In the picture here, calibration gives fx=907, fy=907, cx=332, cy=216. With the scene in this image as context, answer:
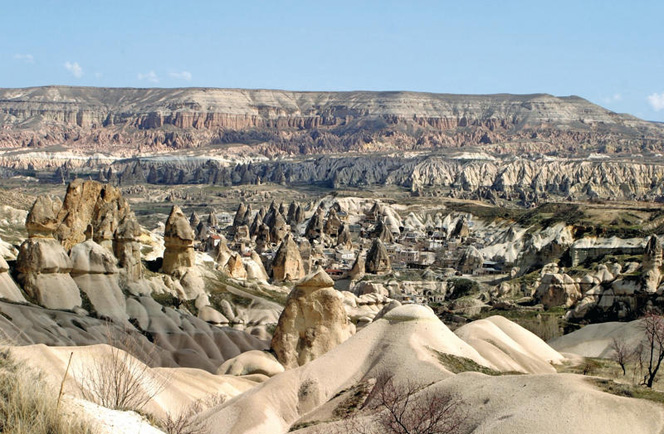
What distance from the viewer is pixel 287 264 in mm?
67875

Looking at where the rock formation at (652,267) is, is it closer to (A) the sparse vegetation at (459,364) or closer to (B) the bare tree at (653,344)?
(B) the bare tree at (653,344)

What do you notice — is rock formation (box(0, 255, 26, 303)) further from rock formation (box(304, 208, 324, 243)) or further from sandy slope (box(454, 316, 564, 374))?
rock formation (box(304, 208, 324, 243))

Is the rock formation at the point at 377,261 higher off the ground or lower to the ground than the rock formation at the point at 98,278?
lower

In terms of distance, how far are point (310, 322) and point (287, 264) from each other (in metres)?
37.9

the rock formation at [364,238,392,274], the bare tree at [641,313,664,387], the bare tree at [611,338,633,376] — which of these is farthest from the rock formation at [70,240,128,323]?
the rock formation at [364,238,392,274]

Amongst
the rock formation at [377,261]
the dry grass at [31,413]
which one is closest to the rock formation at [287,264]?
the rock formation at [377,261]

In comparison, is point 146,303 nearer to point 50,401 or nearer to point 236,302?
point 236,302

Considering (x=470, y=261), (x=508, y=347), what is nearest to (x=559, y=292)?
(x=508, y=347)

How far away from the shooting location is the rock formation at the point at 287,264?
6769cm

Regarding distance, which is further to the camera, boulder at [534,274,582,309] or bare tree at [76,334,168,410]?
boulder at [534,274,582,309]

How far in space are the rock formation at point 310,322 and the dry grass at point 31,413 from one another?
18677 mm

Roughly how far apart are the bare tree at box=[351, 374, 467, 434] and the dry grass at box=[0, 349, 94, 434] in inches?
253

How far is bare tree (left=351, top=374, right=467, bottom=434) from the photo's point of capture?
16.2 meters

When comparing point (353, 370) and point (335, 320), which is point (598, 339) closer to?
point (335, 320)
